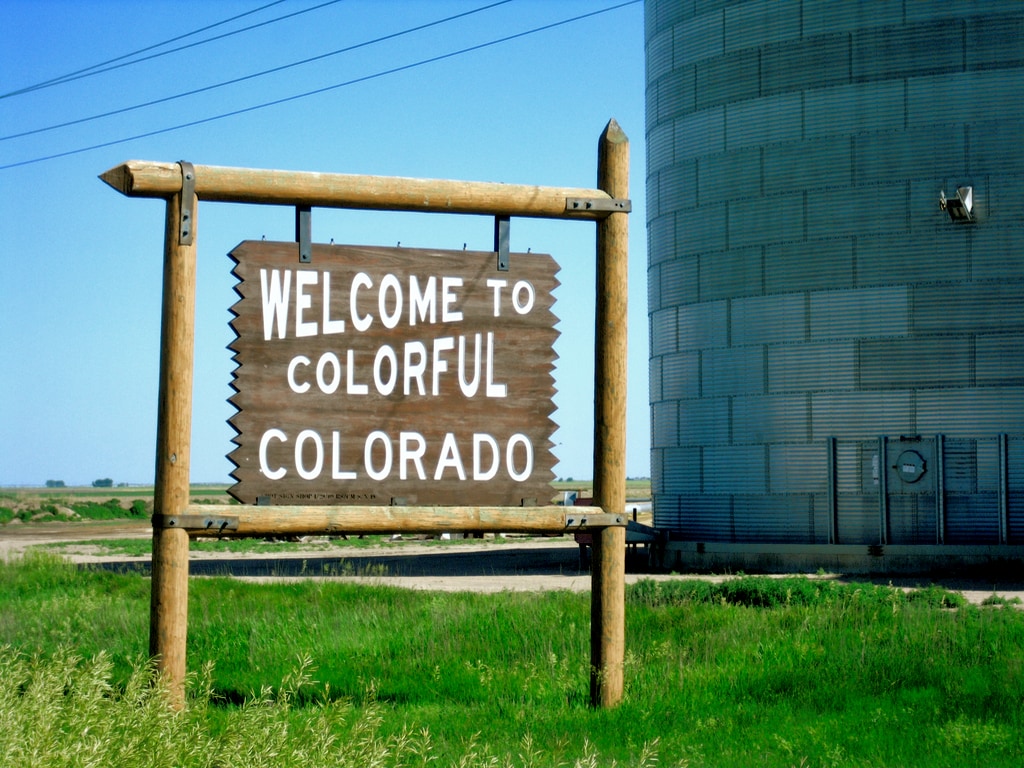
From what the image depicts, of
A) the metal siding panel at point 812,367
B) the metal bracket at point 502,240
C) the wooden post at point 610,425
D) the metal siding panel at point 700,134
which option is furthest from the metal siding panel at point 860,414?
the metal bracket at point 502,240

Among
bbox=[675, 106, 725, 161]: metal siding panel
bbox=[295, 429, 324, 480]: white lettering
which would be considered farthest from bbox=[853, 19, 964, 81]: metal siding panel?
bbox=[295, 429, 324, 480]: white lettering

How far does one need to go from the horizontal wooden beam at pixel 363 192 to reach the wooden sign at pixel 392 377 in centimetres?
31

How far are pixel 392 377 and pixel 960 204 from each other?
19322mm

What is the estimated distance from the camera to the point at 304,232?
8.20m

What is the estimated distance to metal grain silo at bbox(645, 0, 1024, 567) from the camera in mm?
24734

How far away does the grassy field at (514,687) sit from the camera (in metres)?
6.00

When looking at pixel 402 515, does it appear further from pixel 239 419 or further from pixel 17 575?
pixel 17 575

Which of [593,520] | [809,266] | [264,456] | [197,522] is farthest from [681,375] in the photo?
[197,522]

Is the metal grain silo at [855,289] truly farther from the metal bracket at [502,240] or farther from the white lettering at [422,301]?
the white lettering at [422,301]

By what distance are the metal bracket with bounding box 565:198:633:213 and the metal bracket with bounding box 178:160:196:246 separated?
247cm

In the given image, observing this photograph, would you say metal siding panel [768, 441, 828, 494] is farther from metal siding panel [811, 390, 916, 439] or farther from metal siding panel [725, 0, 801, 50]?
metal siding panel [725, 0, 801, 50]

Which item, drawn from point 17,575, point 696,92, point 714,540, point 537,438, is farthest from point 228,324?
point 696,92

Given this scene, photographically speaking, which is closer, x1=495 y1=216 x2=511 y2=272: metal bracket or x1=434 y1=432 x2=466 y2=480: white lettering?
x1=434 y1=432 x2=466 y2=480: white lettering

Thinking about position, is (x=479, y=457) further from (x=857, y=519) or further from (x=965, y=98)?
(x=965, y=98)
